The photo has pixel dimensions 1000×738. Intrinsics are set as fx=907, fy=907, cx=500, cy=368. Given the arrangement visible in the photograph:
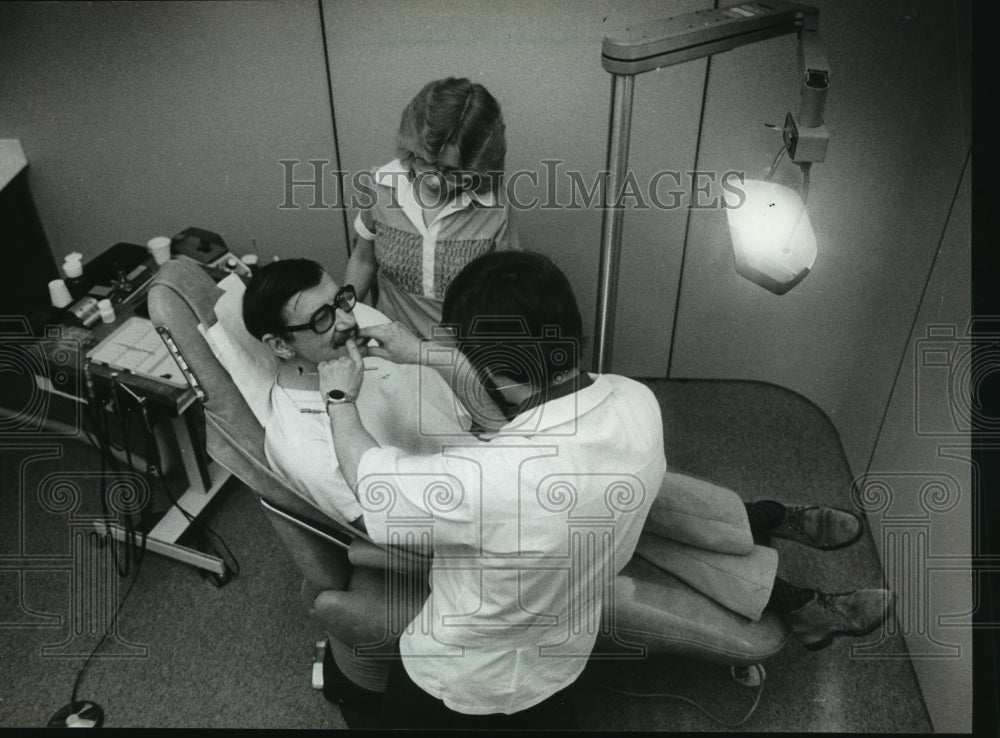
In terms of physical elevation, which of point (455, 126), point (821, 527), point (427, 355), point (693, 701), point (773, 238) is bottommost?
point (693, 701)

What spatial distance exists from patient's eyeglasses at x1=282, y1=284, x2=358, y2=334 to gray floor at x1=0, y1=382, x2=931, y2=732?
0.92 m

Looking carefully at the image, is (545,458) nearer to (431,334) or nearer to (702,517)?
(702,517)

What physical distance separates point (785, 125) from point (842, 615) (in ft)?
3.55

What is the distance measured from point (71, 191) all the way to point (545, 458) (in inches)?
86.7

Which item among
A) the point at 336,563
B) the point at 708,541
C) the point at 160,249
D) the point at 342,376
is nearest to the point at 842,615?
the point at 708,541

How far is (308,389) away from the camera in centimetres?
195

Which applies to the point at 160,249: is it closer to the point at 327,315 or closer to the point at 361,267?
the point at 361,267

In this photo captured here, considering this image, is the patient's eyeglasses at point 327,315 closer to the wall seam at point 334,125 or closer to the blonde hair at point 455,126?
the blonde hair at point 455,126

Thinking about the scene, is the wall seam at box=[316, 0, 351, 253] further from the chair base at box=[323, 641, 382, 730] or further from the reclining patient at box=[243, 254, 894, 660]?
the chair base at box=[323, 641, 382, 730]

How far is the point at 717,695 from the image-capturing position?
222 centimetres

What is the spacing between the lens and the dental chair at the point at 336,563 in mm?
1847

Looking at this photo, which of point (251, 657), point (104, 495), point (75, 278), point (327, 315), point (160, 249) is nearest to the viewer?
point (327, 315)

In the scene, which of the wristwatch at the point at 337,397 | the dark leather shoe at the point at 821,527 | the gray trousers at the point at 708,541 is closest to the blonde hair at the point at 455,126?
the wristwatch at the point at 337,397

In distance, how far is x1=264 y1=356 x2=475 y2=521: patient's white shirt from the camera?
6.00ft
